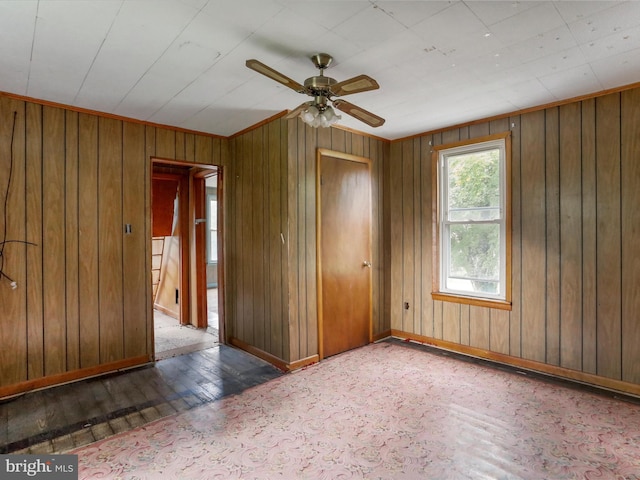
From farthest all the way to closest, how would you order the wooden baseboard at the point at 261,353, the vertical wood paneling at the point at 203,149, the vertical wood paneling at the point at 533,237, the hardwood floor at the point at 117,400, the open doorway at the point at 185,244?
the open doorway at the point at 185,244, the vertical wood paneling at the point at 203,149, the wooden baseboard at the point at 261,353, the vertical wood paneling at the point at 533,237, the hardwood floor at the point at 117,400

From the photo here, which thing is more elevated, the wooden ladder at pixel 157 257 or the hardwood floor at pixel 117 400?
the wooden ladder at pixel 157 257

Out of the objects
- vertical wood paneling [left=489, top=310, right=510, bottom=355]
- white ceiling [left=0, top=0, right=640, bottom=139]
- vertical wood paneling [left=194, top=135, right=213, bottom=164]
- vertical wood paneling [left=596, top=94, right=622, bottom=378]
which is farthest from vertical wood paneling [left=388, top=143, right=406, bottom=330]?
vertical wood paneling [left=194, top=135, right=213, bottom=164]

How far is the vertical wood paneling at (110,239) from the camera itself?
131 inches

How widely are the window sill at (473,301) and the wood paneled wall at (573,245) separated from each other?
0.06 meters

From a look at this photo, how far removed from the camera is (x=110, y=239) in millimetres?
3396

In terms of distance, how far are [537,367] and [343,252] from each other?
216 centimetres

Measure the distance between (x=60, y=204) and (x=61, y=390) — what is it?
1616 millimetres

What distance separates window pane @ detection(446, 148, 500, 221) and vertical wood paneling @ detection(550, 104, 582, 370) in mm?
590

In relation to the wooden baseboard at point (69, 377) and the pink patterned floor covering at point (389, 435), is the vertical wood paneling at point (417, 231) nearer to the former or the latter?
the pink patterned floor covering at point (389, 435)

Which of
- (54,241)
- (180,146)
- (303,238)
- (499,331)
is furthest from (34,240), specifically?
(499,331)

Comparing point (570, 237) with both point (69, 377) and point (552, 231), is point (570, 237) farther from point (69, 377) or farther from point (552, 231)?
point (69, 377)

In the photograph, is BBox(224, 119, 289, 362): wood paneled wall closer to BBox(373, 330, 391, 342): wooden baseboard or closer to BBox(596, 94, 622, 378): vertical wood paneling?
BBox(373, 330, 391, 342): wooden baseboard

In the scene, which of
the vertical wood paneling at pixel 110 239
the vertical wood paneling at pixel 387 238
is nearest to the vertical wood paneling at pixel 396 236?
the vertical wood paneling at pixel 387 238

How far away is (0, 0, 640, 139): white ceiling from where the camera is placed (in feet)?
5.97
